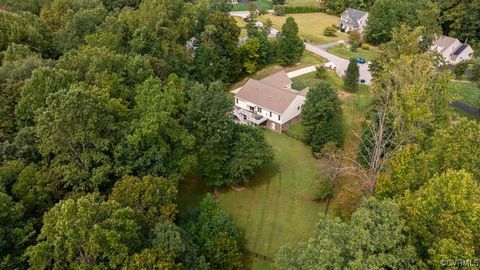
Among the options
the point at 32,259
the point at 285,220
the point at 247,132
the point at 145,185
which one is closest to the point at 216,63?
the point at 247,132

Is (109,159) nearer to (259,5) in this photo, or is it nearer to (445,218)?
(445,218)

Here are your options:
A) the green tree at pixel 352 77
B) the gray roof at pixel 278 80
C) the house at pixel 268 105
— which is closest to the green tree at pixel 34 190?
the house at pixel 268 105

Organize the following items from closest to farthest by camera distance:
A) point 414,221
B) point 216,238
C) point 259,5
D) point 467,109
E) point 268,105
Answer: point 414,221 → point 216,238 → point 268,105 → point 467,109 → point 259,5

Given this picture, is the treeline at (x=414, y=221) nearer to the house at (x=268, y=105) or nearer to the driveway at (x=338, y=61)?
the house at (x=268, y=105)

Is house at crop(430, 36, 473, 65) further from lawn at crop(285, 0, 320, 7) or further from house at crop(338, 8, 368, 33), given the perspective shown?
lawn at crop(285, 0, 320, 7)

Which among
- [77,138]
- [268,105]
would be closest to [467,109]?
[268,105]

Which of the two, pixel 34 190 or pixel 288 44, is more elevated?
pixel 34 190

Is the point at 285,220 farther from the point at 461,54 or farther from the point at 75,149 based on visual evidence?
the point at 461,54
